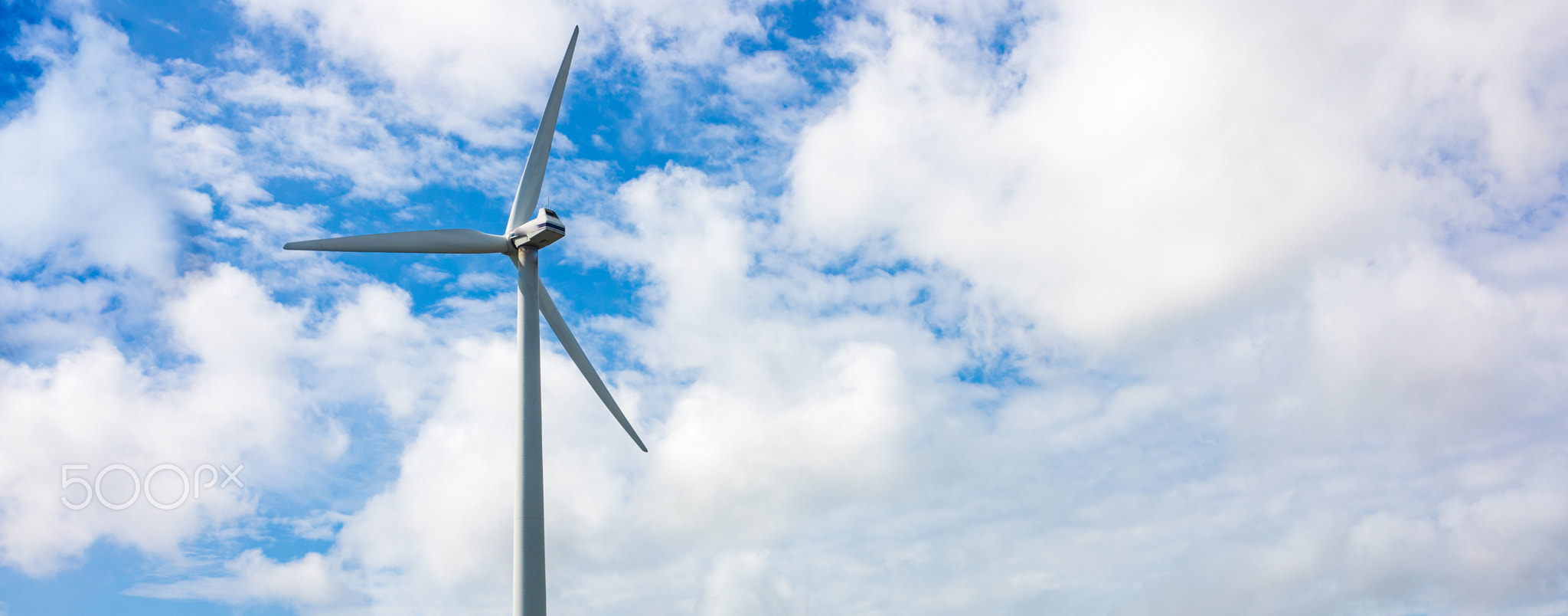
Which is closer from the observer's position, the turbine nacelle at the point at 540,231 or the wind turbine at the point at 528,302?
the wind turbine at the point at 528,302

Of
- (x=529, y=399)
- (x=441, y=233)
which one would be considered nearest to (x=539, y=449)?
(x=529, y=399)

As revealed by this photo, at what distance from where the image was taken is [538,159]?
1928 inches

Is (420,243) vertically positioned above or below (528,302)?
above

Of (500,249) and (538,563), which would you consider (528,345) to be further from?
(538,563)

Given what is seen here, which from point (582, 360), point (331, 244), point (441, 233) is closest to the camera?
point (331, 244)

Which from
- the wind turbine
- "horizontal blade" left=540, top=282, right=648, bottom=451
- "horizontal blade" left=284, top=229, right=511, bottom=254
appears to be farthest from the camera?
"horizontal blade" left=540, top=282, right=648, bottom=451

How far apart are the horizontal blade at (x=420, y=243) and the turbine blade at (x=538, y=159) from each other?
1415mm

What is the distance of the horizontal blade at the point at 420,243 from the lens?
41469mm

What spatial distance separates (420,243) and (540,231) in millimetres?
5635

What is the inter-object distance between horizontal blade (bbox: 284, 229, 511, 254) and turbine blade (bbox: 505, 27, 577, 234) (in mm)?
1415

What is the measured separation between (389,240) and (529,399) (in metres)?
10.1

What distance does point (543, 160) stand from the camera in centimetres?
4912

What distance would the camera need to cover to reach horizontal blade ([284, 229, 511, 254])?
136ft

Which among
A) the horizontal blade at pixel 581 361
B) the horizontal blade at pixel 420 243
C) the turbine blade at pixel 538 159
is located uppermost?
the turbine blade at pixel 538 159
